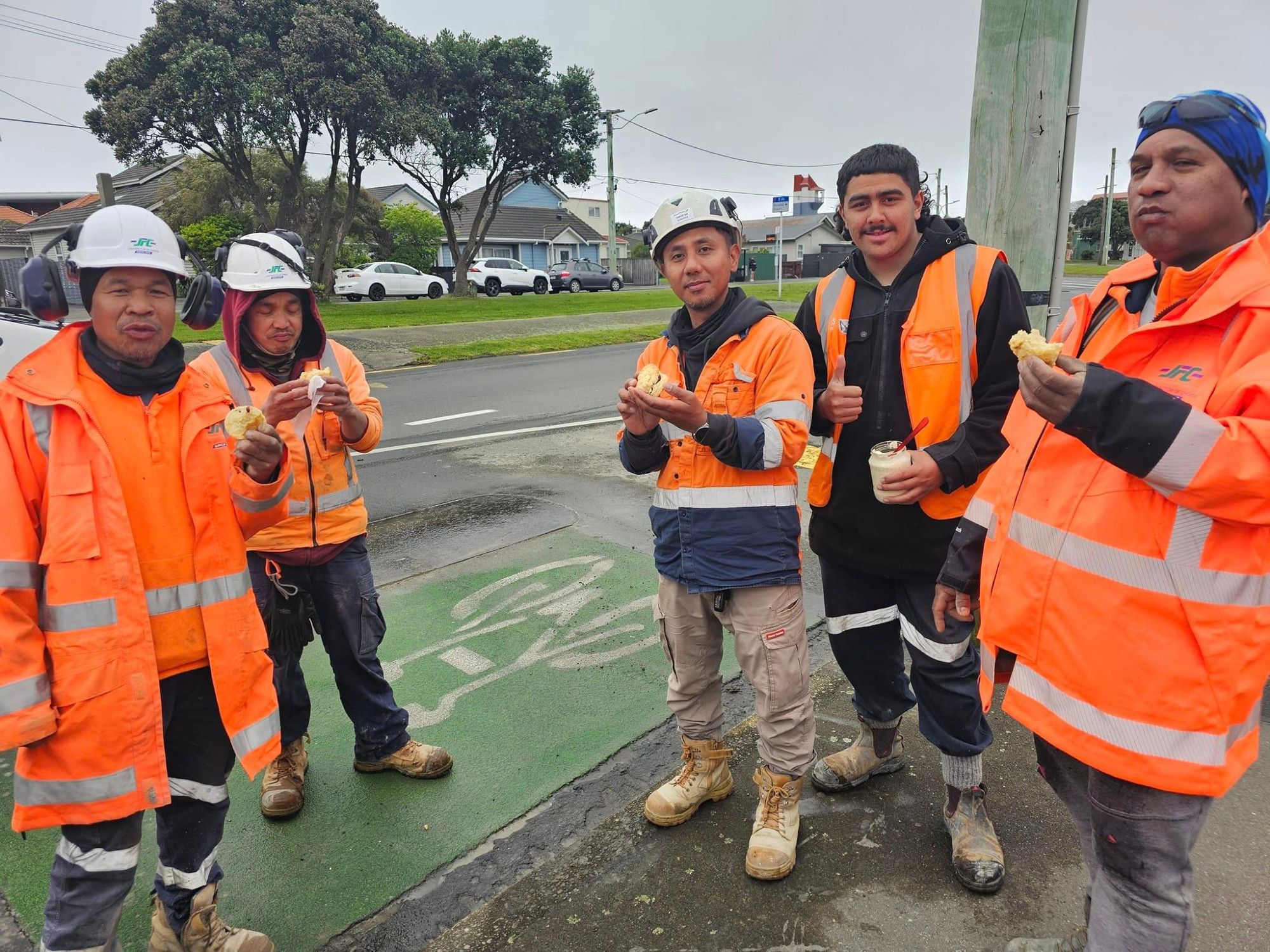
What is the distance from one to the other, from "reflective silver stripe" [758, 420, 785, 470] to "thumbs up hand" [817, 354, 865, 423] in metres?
0.28

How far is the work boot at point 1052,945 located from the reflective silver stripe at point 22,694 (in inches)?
99.3

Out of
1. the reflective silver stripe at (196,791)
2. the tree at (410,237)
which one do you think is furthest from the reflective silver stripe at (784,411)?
the tree at (410,237)

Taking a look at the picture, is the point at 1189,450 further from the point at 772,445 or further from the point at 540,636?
the point at 540,636

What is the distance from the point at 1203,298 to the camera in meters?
1.56

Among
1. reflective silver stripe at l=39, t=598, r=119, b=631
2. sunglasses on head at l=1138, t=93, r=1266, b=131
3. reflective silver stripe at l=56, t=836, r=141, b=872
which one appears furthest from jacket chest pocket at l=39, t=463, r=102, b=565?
sunglasses on head at l=1138, t=93, r=1266, b=131

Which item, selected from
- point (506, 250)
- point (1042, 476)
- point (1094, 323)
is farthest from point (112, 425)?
point (506, 250)

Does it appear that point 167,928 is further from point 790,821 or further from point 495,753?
point 790,821

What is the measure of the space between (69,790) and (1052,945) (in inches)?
99.9

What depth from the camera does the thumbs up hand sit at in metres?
2.59

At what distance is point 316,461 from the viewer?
9.27ft

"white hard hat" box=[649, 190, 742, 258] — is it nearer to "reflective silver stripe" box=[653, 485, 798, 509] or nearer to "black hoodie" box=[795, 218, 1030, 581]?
"black hoodie" box=[795, 218, 1030, 581]

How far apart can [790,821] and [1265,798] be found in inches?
67.3

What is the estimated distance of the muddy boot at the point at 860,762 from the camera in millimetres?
2957

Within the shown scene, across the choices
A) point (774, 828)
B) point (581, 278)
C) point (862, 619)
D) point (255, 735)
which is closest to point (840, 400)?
point (862, 619)
